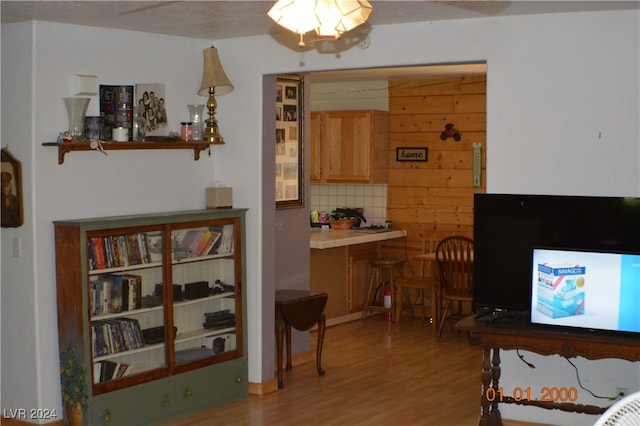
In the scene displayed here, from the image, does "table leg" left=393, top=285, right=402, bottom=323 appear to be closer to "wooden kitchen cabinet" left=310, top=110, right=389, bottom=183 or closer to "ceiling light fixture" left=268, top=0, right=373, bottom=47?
"wooden kitchen cabinet" left=310, top=110, right=389, bottom=183

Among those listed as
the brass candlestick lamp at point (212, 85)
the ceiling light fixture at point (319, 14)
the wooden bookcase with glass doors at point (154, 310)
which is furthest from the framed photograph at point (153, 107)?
the ceiling light fixture at point (319, 14)

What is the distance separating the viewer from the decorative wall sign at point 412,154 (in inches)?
354

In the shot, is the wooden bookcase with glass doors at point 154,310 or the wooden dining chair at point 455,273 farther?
the wooden dining chair at point 455,273

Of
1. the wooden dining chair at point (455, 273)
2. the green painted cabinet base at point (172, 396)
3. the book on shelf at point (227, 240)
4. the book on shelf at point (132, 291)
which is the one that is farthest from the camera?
the wooden dining chair at point (455, 273)

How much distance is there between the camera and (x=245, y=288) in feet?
20.0

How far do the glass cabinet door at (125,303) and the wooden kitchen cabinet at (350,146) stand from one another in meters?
3.91

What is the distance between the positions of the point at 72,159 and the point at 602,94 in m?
3.03

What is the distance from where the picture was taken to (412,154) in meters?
9.08

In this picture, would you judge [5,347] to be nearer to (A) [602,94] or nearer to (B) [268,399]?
(B) [268,399]

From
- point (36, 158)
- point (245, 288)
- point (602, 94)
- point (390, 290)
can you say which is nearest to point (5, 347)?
point (36, 158)

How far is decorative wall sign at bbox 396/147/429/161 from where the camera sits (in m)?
9.00

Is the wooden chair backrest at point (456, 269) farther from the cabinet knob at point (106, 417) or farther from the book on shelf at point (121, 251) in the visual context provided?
the cabinet knob at point (106, 417)

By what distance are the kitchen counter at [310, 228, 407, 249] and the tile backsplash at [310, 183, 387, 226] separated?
0.34 metres

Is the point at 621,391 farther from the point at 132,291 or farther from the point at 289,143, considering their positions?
the point at 289,143
